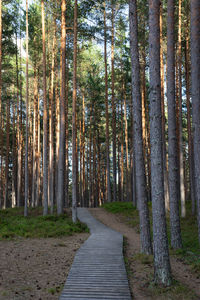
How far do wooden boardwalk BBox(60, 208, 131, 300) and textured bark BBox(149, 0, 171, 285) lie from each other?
958mm

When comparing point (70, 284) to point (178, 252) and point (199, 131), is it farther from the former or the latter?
point (199, 131)

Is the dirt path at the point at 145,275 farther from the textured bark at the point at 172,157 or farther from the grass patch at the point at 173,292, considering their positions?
the textured bark at the point at 172,157

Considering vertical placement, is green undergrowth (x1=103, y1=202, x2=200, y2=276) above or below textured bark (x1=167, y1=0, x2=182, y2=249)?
below

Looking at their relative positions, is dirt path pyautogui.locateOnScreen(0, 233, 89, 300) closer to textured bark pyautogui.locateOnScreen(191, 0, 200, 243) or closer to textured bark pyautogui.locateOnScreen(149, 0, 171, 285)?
textured bark pyautogui.locateOnScreen(149, 0, 171, 285)

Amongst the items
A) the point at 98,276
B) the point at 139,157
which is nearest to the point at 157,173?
the point at 139,157

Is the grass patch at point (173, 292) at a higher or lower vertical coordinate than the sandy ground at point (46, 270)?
higher

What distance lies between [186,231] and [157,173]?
832 centimetres

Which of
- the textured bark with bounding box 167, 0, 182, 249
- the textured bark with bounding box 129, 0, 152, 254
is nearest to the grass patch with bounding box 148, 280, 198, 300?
the textured bark with bounding box 129, 0, 152, 254

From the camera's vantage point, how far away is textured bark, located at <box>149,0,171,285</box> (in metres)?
6.20

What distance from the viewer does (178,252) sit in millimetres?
9133

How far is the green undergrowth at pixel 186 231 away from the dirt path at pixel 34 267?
3.73 metres

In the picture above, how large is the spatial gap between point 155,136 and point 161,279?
Result: 3370mm

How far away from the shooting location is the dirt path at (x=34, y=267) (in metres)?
5.85

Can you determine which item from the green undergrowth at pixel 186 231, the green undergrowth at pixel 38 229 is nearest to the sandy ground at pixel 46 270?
the green undergrowth at pixel 186 231
